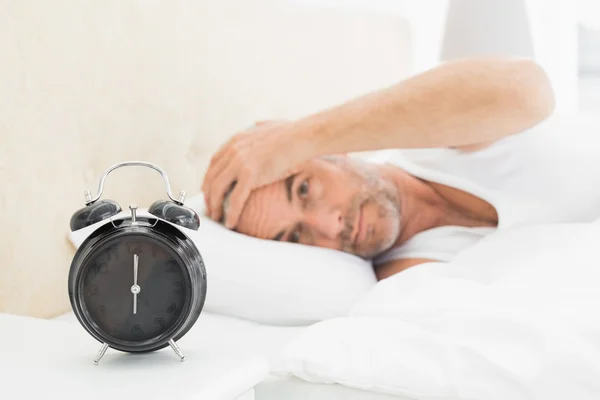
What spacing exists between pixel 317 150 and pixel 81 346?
702 millimetres

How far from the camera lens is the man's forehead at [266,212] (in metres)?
1.41

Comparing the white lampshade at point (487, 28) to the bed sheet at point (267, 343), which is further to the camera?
the white lampshade at point (487, 28)

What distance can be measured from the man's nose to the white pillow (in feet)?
0.40

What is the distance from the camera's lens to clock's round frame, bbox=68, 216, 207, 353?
77 centimetres

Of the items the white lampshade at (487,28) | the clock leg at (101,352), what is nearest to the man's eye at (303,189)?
the clock leg at (101,352)

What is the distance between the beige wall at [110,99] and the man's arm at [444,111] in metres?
0.32

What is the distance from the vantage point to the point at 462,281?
1.07 meters

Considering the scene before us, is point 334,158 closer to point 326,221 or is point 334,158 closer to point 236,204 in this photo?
point 326,221

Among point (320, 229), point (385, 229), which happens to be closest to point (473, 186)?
point (385, 229)

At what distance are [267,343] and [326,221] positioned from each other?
40cm

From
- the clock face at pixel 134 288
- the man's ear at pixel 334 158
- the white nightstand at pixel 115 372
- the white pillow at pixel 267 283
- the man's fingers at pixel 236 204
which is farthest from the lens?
the man's ear at pixel 334 158

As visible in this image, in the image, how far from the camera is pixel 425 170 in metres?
1.57

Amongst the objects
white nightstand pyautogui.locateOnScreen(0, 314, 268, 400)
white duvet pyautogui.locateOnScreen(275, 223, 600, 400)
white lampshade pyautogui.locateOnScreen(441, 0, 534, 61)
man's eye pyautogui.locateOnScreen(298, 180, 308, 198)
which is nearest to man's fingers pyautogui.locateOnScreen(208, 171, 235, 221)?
man's eye pyautogui.locateOnScreen(298, 180, 308, 198)

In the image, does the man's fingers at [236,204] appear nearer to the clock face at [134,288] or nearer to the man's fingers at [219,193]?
the man's fingers at [219,193]
